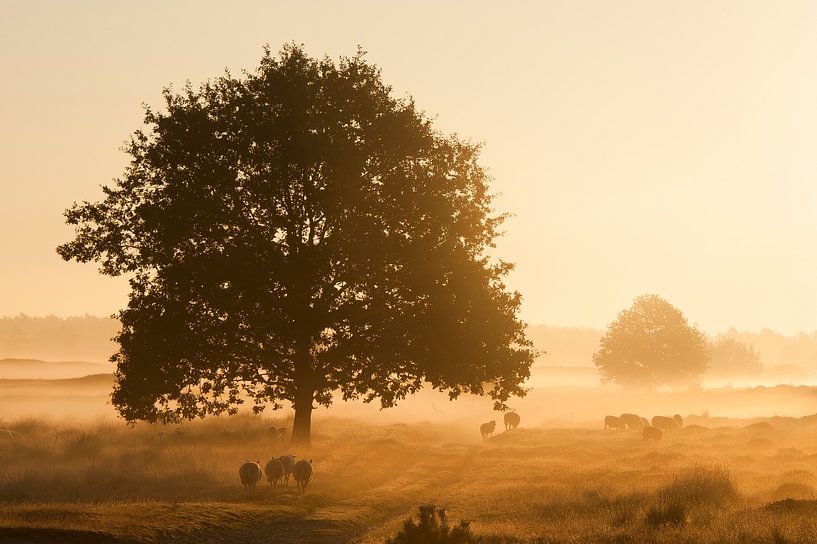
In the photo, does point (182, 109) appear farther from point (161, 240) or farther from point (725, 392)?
point (725, 392)

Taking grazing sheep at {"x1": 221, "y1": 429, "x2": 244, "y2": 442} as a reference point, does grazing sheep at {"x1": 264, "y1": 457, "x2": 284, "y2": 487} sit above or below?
below

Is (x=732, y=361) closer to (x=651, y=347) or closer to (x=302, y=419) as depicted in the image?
(x=651, y=347)

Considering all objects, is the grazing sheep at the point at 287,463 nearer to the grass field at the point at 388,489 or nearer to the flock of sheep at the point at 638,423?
the grass field at the point at 388,489

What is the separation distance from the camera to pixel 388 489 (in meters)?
24.8

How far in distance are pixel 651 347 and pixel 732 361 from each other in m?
81.4

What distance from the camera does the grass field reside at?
16.8 metres

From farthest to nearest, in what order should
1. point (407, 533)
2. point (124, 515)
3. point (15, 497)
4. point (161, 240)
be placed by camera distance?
point (161, 240)
point (15, 497)
point (124, 515)
point (407, 533)

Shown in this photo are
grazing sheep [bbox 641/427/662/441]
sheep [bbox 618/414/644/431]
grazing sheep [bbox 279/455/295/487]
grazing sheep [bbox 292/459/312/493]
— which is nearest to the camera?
grazing sheep [bbox 292/459/312/493]

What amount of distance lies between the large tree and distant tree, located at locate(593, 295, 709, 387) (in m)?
72.6

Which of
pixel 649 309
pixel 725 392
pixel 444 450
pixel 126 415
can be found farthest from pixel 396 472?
pixel 725 392

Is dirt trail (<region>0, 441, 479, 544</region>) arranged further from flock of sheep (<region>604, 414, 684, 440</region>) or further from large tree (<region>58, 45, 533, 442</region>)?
flock of sheep (<region>604, 414, 684, 440</region>)

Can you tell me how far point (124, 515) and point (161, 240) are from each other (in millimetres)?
14656

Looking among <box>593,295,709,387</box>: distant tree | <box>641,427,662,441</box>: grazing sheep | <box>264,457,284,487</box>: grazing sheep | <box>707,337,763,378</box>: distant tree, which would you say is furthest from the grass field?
<box>707,337,763,378</box>: distant tree

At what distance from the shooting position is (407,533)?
13484 mm
